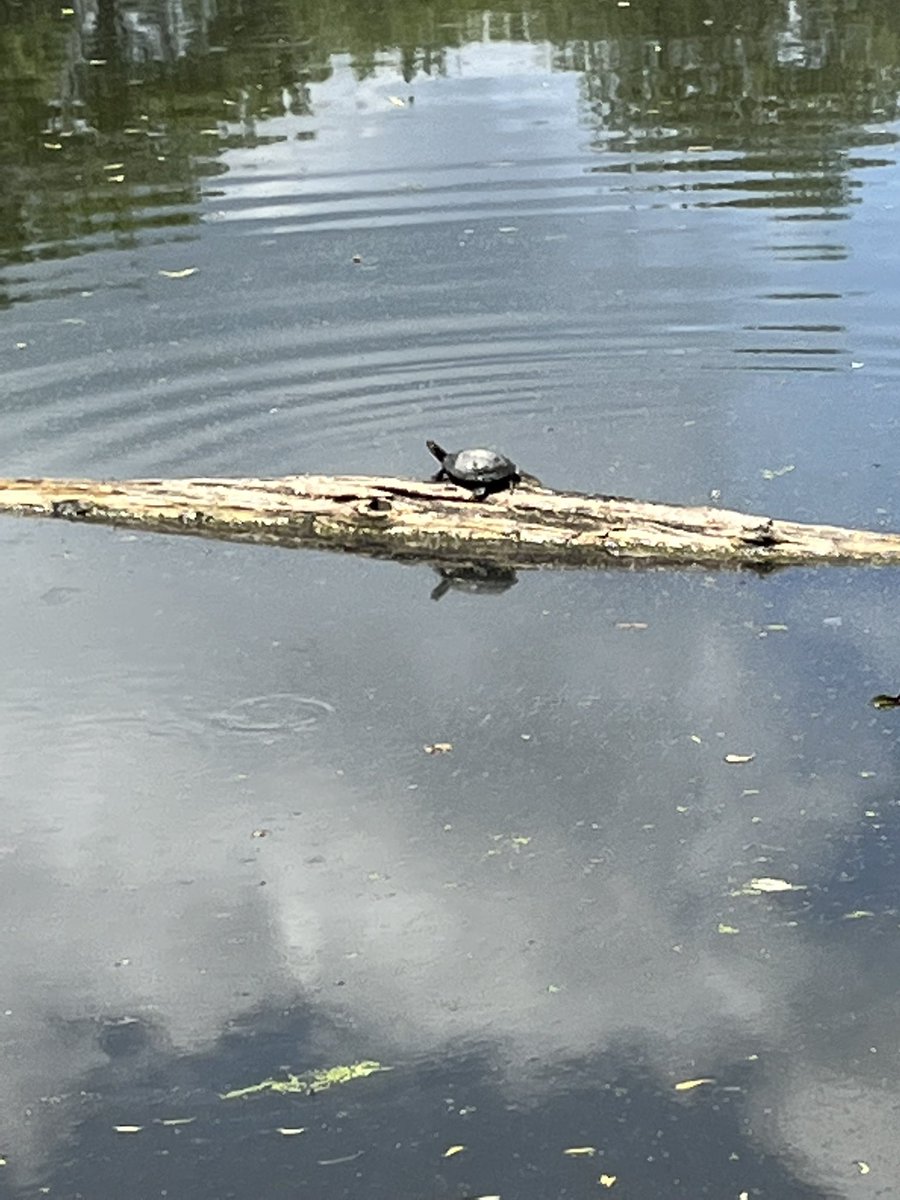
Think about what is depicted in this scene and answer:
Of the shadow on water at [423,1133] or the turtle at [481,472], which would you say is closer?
the shadow on water at [423,1133]

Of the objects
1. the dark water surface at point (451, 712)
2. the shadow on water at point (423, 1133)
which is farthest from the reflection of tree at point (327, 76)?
the shadow on water at point (423, 1133)

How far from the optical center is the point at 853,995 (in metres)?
5.40

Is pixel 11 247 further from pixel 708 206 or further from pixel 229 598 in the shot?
pixel 229 598

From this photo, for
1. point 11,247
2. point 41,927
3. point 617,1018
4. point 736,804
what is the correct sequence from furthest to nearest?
point 11,247 → point 736,804 → point 41,927 → point 617,1018

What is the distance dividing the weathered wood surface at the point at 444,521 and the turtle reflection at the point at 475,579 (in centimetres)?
6

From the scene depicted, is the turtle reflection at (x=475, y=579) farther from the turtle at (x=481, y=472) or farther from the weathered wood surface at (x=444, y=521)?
the turtle at (x=481, y=472)

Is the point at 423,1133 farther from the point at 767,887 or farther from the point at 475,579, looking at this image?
the point at 475,579

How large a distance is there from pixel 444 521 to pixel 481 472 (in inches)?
11.6

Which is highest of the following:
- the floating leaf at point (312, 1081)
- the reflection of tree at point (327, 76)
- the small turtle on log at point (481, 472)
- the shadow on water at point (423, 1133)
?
the reflection of tree at point (327, 76)

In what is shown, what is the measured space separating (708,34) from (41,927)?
48.0 ft

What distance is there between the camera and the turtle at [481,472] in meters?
8.09

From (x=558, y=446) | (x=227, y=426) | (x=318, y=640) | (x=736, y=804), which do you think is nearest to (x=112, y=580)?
(x=318, y=640)

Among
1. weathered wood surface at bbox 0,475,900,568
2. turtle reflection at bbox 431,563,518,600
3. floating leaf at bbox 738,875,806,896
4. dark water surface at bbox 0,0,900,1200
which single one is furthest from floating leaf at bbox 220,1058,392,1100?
weathered wood surface at bbox 0,475,900,568

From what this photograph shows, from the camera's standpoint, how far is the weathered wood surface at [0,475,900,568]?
7965 mm
